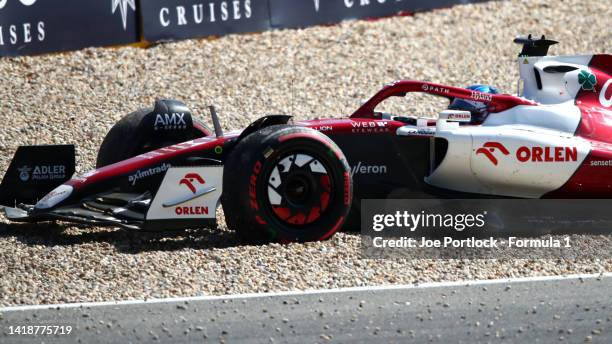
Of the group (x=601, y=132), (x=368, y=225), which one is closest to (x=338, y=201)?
(x=368, y=225)

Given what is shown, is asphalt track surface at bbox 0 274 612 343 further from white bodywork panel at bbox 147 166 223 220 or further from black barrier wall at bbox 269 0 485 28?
black barrier wall at bbox 269 0 485 28

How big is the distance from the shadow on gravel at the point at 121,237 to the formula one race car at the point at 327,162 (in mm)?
149

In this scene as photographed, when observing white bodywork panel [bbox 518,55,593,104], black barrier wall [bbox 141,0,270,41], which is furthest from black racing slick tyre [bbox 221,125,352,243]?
black barrier wall [bbox 141,0,270,41]

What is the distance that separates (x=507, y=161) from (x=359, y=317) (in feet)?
8.38

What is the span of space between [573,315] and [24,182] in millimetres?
4265

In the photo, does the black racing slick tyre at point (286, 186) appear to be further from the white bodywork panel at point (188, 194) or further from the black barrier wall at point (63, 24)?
the black barrier wall at point (63, 24)

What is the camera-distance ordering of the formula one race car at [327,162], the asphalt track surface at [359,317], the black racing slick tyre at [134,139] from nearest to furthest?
1. the asphalt track surface at [359,317]
2. the formula one race car at [327,162]
3. the black racing slick tyre at [134,139]

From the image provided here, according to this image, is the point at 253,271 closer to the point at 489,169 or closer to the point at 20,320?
the point at 20,320

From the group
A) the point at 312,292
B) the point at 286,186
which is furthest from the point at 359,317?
the point at 286,186

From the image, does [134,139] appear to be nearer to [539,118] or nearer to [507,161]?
[507,161]

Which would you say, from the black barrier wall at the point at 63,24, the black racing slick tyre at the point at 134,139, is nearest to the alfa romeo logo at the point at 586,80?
the black racing slick tyre at the point at 134,139

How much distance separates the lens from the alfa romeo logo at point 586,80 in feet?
28.6

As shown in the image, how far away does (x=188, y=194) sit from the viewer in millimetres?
7469

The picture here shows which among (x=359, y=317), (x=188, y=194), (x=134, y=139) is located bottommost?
(x=359, y=317)
